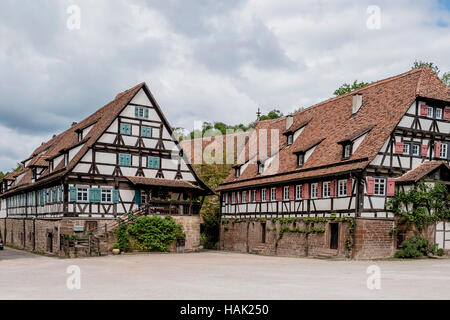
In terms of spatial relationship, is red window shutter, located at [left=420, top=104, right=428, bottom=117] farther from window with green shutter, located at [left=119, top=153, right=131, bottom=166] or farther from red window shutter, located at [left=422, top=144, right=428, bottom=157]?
window with green shutter, located at [left=119, top=153, right=131, bottom=166]

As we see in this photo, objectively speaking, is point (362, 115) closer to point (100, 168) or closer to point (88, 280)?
point (100, 168)

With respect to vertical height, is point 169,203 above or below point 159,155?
below

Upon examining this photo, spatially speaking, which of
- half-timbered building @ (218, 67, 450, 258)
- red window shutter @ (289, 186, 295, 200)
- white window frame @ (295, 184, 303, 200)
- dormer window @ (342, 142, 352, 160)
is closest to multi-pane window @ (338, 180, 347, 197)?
half-timbered building @ (218, 67, 450, 258)

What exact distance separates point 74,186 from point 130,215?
4270mm

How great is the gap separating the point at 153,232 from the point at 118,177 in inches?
183

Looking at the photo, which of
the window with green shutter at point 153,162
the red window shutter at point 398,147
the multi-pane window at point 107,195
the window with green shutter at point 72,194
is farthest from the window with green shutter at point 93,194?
the red window shutter at point 398,147

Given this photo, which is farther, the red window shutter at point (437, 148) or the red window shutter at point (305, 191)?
the red window shutter at point (305, 191)

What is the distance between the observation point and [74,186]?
1406 inches

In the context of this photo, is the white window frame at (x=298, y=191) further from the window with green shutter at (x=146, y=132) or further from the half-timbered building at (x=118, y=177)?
the window with green shutter at (x=146, y=132)

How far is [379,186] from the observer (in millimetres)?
31422

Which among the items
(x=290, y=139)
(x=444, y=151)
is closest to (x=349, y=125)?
(x=444, y=151)

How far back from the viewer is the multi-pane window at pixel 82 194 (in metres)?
35.9

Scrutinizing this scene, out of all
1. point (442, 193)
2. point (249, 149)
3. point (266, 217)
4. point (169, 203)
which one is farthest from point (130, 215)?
point (442, 193)

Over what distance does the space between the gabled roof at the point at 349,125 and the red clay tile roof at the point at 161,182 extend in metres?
5.88
